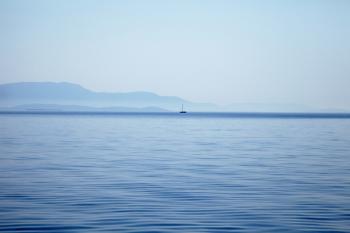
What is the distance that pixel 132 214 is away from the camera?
12.5 m

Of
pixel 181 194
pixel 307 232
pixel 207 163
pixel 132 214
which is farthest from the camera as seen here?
pixel 207 163

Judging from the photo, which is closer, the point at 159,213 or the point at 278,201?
the point at 159,213

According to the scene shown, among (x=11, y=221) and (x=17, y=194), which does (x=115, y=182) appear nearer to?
(x=17, y=194)

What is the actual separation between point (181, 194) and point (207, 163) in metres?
9.35

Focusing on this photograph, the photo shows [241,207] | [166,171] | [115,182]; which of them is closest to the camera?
[241,207]

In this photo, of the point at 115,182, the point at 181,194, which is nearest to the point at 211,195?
the point at 181,194

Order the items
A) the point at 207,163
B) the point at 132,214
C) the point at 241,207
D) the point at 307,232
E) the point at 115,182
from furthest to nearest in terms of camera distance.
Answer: the point at 207,163 < the point at 115,182 < the point at 241,207 < the point at 132,214 < the point at 307,232

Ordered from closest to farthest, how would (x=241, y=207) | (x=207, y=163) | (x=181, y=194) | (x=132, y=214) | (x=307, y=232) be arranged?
1. (x=307, y=232)
2. (x=132, y=214)
3. (x=241, y=207)
4. (x=181, y=194)
5. (x=207, y=163)

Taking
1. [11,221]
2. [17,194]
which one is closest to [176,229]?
[11,221]

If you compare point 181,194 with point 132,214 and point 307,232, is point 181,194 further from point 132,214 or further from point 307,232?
point 307,232

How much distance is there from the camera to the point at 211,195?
49.8 feet

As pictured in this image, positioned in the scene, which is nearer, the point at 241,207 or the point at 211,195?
the point at 241,207

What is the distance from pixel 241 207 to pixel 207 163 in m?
11.1

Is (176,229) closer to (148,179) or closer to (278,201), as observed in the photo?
(278,201)
